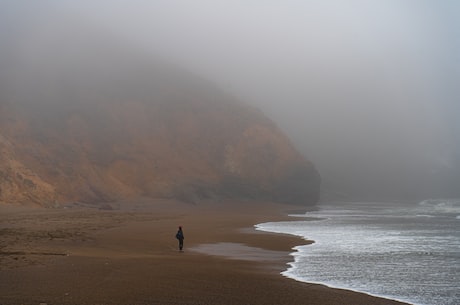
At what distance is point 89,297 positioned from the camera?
1196 cm

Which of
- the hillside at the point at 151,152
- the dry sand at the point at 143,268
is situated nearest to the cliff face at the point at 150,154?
the hillside at the point at 151,152

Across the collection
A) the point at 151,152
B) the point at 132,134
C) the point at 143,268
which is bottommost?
the point at 143,268

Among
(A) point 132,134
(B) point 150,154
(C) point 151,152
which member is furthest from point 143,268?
(A) point 132,134

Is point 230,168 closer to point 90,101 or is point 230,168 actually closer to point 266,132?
point 266,132

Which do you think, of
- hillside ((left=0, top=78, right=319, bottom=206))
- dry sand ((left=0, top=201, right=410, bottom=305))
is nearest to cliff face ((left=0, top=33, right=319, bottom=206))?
hillside ((left=0, top=78, right=319, bottom=206))

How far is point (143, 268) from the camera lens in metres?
16.3

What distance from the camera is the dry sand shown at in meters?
12.4

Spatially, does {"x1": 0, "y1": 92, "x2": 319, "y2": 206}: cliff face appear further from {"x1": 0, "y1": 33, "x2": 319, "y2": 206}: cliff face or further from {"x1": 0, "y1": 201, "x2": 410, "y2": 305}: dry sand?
{"x1": 0, "y1": 201, "x2": 410, "y2": 305}: dry sand

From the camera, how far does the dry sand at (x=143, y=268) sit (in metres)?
12.4

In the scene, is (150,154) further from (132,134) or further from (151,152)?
(132,134)

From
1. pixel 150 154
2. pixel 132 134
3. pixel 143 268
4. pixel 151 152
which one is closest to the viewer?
pixel 143 268

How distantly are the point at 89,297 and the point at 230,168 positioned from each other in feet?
199

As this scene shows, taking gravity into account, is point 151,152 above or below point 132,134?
below

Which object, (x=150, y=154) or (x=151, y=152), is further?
(x=151, y=152)
